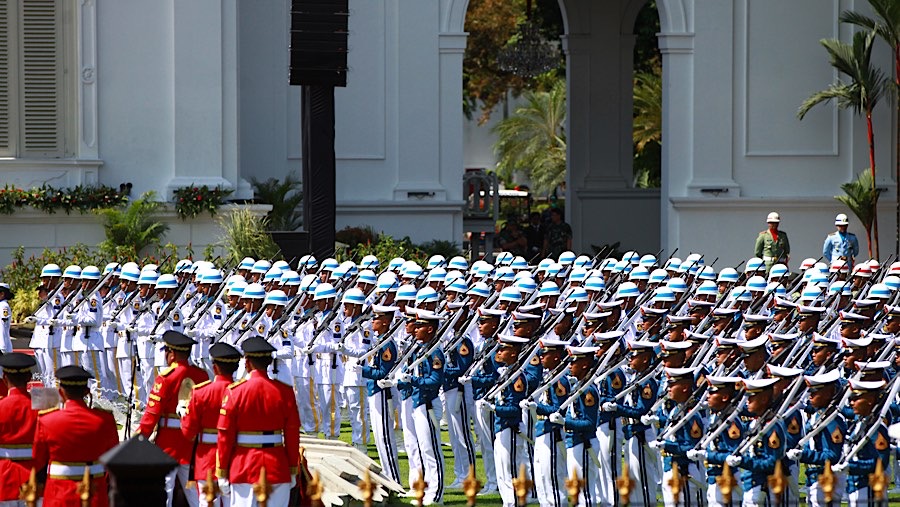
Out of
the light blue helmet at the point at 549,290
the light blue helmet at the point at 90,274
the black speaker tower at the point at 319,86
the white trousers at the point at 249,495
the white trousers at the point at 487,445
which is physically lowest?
the white trousers at the point at 487,445

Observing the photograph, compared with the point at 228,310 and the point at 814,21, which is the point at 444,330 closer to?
the point at 228,310

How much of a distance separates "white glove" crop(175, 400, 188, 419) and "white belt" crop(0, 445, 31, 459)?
1.20 metres

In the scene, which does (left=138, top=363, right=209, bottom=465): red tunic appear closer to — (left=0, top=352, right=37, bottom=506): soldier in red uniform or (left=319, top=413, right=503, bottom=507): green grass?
(left=0, top=352, right=37, bottom=506): soldier in red uniform

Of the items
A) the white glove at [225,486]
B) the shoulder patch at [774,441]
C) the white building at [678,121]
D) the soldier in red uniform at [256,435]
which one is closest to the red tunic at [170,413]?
the white glove at [225,486]

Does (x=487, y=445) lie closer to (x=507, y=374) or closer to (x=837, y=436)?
(x=507, y=374)

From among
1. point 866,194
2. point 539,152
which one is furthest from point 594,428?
point 539,152

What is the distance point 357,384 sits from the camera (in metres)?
14.2

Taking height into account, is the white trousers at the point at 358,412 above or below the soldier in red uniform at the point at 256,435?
below

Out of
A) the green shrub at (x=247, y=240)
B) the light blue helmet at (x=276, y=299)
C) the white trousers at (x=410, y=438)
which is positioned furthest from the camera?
the green shrub at (x=247, y=240)

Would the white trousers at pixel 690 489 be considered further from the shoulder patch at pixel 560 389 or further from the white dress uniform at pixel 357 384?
the white dress uniform at pixel 357 384

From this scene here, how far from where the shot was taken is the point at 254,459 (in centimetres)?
915

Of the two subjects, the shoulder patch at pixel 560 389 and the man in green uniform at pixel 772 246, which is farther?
the man in green uniform at pixel 772 246

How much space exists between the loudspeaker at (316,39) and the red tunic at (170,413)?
30.8ft

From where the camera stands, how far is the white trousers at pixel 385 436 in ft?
41.7
